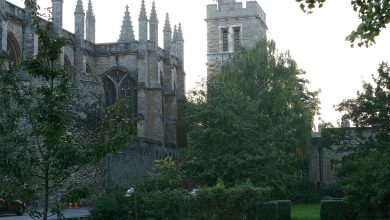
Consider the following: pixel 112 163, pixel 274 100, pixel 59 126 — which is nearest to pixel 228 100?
pixel 112 163

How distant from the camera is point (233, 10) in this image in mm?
63125

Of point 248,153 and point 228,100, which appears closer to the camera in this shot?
point 248,153

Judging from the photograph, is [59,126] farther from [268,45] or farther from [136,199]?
[268,45]

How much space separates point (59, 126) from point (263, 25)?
173ft

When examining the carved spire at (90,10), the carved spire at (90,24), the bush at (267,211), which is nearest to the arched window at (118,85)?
the carved spire at (90,24)

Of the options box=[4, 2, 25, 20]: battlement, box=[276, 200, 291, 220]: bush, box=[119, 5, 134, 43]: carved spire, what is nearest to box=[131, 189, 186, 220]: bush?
box=[276, 200, 291, 220]: bush

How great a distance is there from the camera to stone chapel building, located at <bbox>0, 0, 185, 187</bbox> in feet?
149

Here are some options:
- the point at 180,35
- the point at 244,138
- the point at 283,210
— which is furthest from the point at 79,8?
the point at 283,210

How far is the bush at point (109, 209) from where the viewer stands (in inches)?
892

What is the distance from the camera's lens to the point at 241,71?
153 feet

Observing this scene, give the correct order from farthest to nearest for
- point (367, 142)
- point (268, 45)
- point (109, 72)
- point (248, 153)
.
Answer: point (109, 72), point (268, 45), point (367, 142), point (248, 153)

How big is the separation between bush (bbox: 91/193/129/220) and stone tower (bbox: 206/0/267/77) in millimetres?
39087

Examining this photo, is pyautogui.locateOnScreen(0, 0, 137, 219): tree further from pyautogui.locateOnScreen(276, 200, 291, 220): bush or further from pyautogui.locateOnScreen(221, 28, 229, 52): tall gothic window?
pyautogui.locateOnScreen(221, 28, 229, 52): tall gothic window

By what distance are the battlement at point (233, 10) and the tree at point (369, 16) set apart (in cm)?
5087
